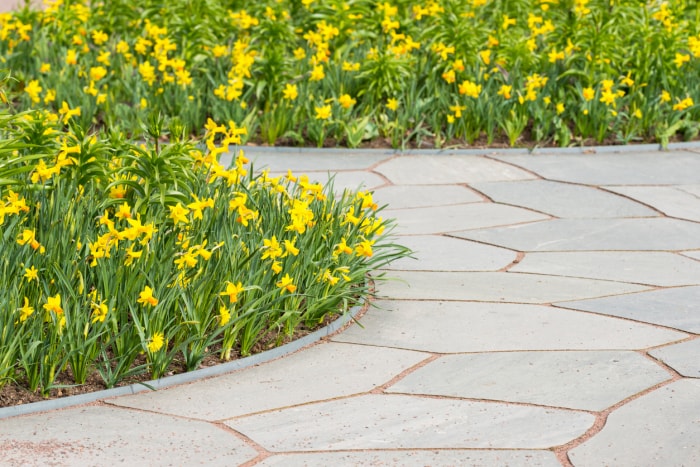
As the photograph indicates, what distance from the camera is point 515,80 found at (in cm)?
773

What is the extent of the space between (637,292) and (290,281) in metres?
1.55

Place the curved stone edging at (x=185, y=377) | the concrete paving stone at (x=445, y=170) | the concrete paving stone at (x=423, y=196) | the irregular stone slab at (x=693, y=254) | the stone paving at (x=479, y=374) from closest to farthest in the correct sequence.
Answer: the stone paving at (x=479, y=374) → the curved stone edging at (x=185, y=377) → the irregular stone slab at (x=693, y=254) → the concrete paving stone at (x=423, y=196) → the concrete paving stone at (x=445, y=170)

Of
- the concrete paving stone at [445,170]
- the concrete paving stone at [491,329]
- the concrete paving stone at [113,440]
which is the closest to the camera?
the concrete paving stone at [113,440]

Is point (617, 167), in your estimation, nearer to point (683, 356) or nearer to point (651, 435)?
point (683, 356)

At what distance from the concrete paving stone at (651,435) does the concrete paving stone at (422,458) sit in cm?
12

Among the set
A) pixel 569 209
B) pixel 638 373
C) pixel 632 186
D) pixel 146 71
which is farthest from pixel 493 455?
pixel 146 71

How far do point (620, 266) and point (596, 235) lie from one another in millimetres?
510

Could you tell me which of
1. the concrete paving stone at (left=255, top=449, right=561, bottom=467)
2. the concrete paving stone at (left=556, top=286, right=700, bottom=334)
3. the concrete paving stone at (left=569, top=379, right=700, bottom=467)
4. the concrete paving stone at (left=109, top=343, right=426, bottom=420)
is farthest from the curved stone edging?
the concrete paving stone at (left=569, top=379, right=700, bottom=467)

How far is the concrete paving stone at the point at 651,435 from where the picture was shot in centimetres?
339

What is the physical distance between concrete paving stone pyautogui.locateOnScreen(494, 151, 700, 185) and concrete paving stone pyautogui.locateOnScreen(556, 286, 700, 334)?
193cm

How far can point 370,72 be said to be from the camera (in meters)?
7.49

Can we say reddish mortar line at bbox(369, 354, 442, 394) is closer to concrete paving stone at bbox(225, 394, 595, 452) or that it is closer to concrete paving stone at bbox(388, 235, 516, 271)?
concrete paving stone at bbox(225, 394, 595, 452)

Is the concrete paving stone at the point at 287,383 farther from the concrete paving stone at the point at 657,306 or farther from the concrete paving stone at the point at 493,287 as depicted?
the concrete paving stone at the point at 657,306

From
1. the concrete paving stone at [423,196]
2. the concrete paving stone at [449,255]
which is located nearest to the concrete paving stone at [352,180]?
the concrete paving stone at [423,196]
